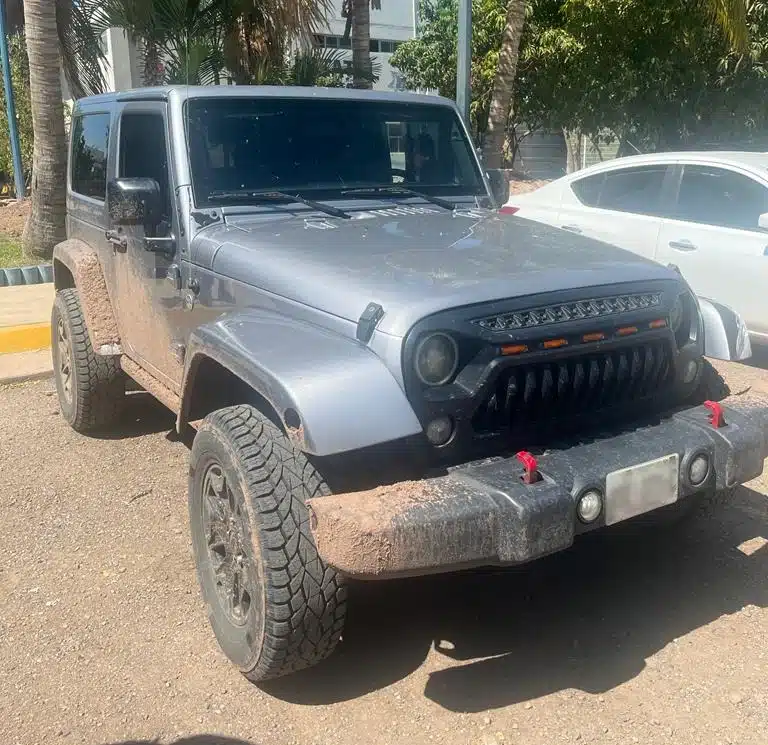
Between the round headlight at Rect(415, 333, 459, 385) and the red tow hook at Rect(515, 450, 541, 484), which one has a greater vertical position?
the round headlight at Rect(415, 333, 459, 385)

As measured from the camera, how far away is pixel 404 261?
10.6 ft

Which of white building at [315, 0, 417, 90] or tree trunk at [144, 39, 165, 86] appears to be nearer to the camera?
tree trunk at [144, 39, 165, 86]

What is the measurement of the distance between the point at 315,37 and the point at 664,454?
12670 mm

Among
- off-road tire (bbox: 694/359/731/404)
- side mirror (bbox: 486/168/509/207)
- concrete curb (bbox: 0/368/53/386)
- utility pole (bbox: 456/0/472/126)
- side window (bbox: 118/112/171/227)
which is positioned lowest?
concrete curb (bbox: 0/368/53/386)

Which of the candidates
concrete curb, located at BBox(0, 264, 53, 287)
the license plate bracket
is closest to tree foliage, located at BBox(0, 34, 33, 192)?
concrete curb, located at BBox(0, 264, 53, 287)

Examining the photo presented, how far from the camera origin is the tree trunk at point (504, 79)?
11.5 m

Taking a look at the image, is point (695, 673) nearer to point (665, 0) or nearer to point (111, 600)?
point (111, 600)

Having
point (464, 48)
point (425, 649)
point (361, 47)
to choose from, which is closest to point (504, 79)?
point (361, 47)

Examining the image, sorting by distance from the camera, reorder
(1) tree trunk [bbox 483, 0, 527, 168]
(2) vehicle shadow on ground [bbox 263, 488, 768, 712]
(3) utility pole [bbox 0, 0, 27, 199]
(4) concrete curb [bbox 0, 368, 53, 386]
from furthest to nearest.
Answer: (3) utility pole [bbox 0, 0, 27, 199] < (1) tree trunk [bbox 483, 0, 527, 168] < (4) concrete curb [bbox 0, 368, 53, 386] < (2) vehicle shadow on ground [bbox 263, 488, 768, 712]

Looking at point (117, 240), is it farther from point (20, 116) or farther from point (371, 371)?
point (20, 116)

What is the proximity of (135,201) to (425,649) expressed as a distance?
7.11 ft

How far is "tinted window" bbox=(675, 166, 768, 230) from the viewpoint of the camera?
6.41 meters

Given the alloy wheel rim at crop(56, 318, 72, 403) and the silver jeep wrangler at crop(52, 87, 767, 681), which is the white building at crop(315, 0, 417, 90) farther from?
the silver jeep wrangler at crop(52, 87, 767, 681)

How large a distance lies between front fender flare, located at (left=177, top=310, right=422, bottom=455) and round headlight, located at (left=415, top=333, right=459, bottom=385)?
4.7 inches
